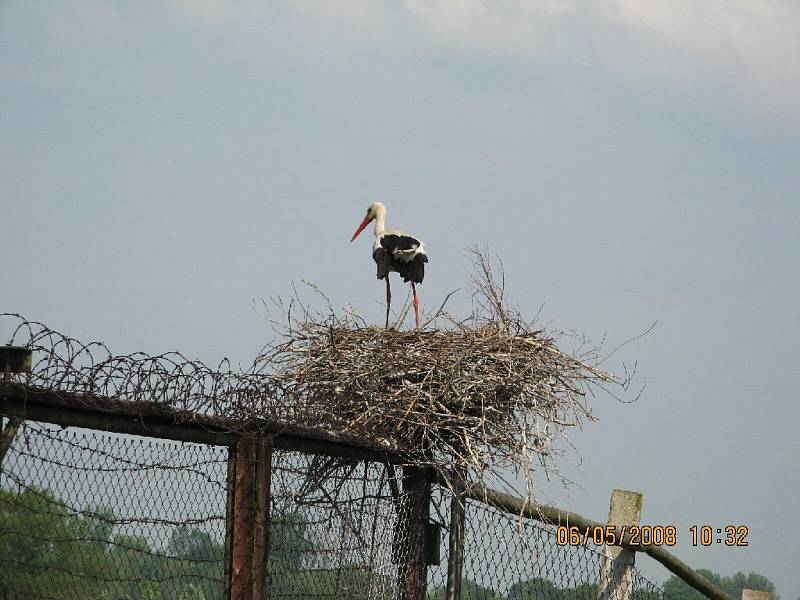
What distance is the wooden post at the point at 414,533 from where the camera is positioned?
216 inches

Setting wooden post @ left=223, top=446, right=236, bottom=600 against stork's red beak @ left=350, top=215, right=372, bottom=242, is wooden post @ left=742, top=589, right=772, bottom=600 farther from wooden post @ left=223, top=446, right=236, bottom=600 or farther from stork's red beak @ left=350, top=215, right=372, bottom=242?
stork's red beak @ left=350, top=215, right=372, bottom=242

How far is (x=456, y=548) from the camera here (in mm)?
5586

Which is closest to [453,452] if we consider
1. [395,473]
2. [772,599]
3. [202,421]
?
[395,473]

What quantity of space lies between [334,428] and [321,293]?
2942 millimetres

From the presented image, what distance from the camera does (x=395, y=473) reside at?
573cm

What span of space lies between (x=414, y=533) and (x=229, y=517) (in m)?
1.74

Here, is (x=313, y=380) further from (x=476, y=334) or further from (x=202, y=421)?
(x=202, y=421)

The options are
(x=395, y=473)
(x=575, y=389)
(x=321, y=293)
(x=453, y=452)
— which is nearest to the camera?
(x=395, y=473)

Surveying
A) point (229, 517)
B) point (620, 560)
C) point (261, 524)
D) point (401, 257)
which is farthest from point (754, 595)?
point (401, 257)

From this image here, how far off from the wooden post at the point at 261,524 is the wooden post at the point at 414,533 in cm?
151

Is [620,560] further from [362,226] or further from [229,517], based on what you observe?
[362,226]

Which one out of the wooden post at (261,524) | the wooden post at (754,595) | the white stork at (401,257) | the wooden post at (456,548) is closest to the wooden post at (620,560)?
the wooden post at (456,548)

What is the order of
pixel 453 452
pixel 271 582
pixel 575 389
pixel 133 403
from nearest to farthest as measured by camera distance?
1. pixel 133 403
2. pixel 271 582
3. pixel 453 452
4. pixel 575 389

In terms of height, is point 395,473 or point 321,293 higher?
point 321,293
